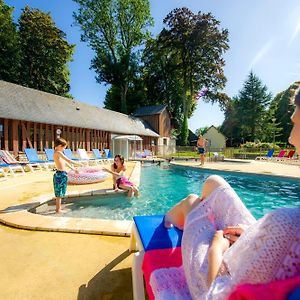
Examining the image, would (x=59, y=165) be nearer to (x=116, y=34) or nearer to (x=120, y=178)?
(x=120, y=178)

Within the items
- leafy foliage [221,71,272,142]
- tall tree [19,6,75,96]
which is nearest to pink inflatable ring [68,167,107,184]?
tall tree [19,6,75,96]

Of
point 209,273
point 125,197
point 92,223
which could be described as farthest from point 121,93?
point 209,273

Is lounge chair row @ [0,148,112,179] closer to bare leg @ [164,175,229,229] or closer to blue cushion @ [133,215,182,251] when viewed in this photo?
blue cushion @ [133,215,182,251]

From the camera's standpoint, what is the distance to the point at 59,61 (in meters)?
31.5

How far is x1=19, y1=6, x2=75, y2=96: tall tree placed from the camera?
29.7m

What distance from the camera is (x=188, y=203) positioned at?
224cm

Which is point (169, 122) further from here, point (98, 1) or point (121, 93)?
point (98, 1)

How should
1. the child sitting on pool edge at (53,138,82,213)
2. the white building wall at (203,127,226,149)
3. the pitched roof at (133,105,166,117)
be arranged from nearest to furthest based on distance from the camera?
the child sitting on pool edge at (53,138,82,213) → the pitched roof at (133,105,166,117) → the white building wall at (203,127,226,149)

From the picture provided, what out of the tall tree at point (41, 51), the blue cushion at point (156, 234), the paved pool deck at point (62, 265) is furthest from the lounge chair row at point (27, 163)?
the tall tree at point (41, 51)

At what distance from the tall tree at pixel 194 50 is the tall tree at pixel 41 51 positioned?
15466 millimetres

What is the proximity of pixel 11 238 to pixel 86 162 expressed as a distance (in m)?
12.1

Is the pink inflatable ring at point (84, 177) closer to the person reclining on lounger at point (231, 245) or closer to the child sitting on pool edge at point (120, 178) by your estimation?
the child sitting on pool edge at point (120, 178)

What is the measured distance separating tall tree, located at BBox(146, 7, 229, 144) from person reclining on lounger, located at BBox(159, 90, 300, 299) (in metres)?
36.8

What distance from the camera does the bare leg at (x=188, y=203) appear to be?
198 cm
